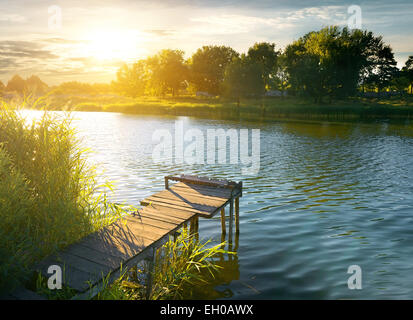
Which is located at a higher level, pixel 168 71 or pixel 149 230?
pixel 168 71

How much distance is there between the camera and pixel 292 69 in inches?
2889

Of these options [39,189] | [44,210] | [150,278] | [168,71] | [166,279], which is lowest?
[166,279]

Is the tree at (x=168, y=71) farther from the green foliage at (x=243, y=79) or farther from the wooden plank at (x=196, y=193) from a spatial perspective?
the wooden plank at (x=196, y=193)

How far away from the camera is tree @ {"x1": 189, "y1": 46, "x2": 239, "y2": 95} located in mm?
104875

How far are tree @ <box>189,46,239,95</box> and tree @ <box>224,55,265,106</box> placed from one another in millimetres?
19340

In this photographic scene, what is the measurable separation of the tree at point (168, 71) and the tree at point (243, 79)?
22.5m

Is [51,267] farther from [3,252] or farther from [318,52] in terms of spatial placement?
[318,52]

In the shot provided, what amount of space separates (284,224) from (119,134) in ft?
94.1

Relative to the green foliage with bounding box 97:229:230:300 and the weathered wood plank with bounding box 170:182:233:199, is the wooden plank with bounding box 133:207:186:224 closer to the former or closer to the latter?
the green foliage with bounding box 97:229:230:300

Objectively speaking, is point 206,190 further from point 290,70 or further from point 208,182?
point 290,70

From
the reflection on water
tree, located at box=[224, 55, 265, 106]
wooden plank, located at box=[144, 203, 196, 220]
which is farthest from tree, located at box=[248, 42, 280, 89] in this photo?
wooden plank, located at box=[144, 203, 196, 220]

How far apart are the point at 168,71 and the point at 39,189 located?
97924 mm

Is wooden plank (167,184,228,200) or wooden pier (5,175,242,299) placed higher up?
wooden plank (167,184,228,200)

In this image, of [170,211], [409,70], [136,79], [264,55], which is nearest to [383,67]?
[409,70]
